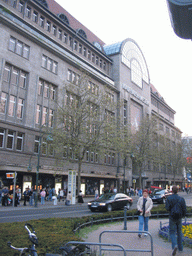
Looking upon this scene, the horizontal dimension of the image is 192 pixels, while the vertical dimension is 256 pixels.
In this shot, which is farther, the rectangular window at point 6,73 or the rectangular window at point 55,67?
the rectangular window at point 55,67

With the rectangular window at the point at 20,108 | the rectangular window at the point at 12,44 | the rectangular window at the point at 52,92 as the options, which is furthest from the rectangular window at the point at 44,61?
the rectangular window at the point at 20,108

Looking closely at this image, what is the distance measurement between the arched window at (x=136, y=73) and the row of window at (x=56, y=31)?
11.9 metres

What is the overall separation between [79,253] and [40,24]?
132 ft

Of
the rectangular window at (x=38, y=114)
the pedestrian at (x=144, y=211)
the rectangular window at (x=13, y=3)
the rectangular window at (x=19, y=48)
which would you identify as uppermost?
the rectangular window at (x=13, y=3)

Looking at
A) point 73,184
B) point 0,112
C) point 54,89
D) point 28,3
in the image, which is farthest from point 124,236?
point 28,3

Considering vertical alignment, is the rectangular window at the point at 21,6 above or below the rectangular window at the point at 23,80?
above

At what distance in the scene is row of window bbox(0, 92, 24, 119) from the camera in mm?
31709

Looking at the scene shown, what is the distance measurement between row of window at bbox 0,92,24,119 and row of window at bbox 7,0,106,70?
1281 cm

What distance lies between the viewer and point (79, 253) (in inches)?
185

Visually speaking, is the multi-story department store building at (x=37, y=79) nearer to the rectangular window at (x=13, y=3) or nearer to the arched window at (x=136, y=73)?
the rectangular window at (x=13, y=3)

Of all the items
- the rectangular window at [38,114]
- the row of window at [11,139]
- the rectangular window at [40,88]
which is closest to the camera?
the row of window at [11,139]

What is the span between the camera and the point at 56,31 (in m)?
42.9

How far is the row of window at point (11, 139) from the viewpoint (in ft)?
102

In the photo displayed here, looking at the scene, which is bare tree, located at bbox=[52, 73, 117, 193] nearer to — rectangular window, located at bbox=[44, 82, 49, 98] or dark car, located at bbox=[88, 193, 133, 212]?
rectangular window, located at bbox=[44, 82, 49, 98]
